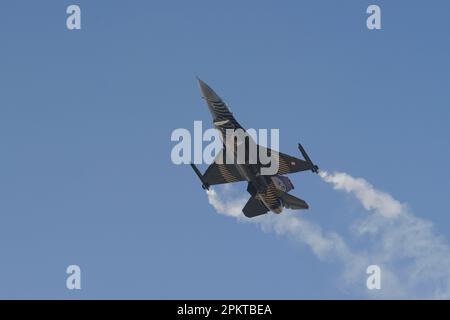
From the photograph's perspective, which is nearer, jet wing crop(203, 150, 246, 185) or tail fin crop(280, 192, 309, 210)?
tail fin crop(280, 192, 309, 210)

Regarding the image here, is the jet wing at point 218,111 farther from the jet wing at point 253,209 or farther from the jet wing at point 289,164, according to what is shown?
the jet wing at point 253,209

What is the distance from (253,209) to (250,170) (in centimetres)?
788

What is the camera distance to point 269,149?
108812mm

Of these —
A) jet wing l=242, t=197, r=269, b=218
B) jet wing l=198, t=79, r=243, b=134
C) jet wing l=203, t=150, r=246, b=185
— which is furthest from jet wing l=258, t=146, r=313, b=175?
jet wing l=198, t=79, r=243, b=134

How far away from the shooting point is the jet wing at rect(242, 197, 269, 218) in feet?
365

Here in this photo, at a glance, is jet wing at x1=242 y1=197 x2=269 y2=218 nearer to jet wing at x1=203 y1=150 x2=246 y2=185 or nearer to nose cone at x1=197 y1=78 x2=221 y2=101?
jet wing at x1=203 y1=150 x2=246 y2=185

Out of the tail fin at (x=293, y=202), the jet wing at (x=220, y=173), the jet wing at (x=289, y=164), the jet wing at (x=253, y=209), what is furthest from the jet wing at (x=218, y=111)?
the jet wing at (x=253, y=209)

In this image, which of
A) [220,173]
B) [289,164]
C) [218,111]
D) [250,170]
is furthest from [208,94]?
[289,164]
